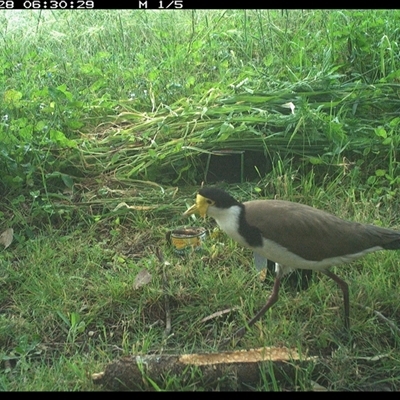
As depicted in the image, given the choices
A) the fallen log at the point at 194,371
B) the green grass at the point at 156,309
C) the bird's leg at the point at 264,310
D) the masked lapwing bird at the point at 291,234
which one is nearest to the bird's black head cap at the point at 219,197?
the masked lapwing bird at the point at 291,234

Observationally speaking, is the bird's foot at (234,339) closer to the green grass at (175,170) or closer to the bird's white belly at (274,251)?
the green grass at (175,170)

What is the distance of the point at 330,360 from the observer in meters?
2.83

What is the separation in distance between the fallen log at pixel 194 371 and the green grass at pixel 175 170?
36 millimetres

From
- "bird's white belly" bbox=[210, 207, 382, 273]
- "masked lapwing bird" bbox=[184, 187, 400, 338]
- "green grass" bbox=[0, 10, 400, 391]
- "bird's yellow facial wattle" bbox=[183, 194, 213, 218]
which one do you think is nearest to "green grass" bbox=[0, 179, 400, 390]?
"green grass" bbox=[0, 10, 400, 391]

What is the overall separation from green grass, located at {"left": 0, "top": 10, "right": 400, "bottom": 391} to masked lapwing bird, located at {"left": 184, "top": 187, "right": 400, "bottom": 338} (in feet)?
0.89

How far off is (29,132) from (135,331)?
176 centimetres

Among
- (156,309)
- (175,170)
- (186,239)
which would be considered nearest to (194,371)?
(156,309)

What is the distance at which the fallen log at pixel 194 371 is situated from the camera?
106 inches

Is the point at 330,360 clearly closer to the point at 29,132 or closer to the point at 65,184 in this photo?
the point at 65,184

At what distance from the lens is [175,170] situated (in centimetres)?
437

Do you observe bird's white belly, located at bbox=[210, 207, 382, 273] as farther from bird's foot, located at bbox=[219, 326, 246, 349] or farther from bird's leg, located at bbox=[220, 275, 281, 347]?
bird's foot, located at bbox=[219, 326, 246, 349]

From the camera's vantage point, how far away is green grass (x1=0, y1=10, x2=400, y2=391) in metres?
3.10

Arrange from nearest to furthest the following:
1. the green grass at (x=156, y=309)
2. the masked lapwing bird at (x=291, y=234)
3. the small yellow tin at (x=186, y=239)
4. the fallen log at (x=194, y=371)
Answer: the fallen log at (x=194, y=371) < the green grass at (x=156, y=309) < the masked lapwing bird at (x=291, y=234) < the small yellow tin at (x=186, y=239)

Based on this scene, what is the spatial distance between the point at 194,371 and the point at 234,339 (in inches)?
16.4
